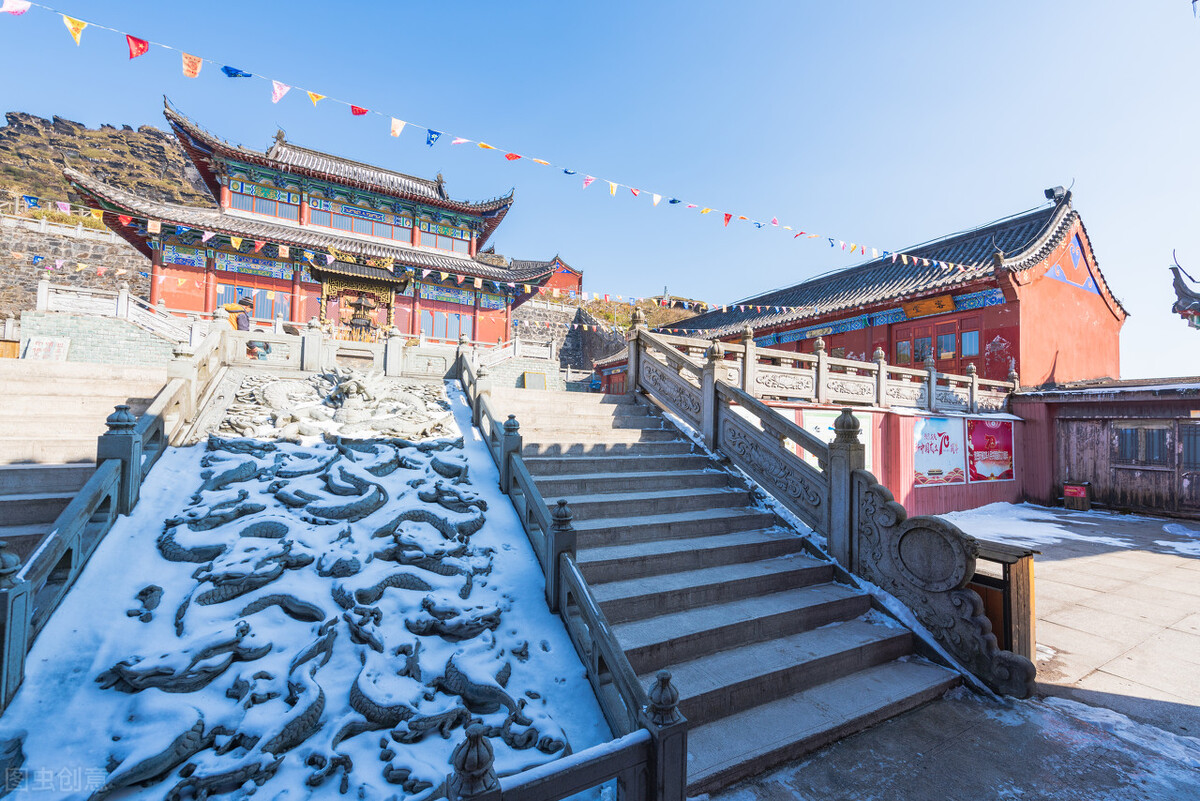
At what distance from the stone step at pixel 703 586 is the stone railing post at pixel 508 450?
1.64m

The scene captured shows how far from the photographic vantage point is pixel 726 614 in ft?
13.4

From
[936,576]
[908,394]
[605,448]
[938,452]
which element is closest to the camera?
[936,576]

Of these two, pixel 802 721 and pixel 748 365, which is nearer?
pixel 802 721

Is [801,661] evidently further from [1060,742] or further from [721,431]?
[721,431]

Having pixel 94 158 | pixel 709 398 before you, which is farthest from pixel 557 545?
pixel 94 158

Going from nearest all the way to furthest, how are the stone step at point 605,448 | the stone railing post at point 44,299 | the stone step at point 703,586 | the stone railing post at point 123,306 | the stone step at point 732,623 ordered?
the stone step at point 732,623 < the stone step at point 703,586 < the stone step at point 605,448 < the stone railing post at point 44,299 < the stone railing post at point 123,306

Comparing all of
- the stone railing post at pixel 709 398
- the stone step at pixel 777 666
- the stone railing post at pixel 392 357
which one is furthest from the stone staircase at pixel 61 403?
the stone railing post at pixel 709 398

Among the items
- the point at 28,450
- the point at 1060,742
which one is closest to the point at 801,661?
the point at 1060,742

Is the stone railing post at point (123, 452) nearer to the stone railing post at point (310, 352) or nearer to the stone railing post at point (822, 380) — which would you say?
the stone railing post at point (310, 352)

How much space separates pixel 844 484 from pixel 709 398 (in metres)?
2.38

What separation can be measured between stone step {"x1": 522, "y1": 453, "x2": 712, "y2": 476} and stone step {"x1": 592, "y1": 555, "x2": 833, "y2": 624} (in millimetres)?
1811

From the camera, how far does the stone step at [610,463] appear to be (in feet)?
19.1

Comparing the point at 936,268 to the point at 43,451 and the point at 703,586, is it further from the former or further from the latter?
the point at 43,451

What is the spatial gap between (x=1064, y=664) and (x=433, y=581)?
555cm
